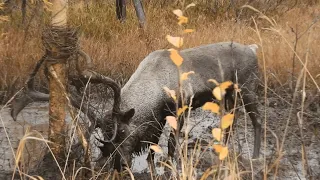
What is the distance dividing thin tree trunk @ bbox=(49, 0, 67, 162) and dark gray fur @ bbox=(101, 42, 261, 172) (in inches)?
15.4

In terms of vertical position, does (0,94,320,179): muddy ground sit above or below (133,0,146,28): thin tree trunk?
below

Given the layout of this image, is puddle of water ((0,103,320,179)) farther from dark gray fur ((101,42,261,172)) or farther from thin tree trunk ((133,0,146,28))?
thin tree trunk ((133,0,146,28))

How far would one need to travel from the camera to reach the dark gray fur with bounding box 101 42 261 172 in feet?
18.8

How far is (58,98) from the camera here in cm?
519

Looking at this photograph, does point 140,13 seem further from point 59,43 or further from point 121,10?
point 59,43

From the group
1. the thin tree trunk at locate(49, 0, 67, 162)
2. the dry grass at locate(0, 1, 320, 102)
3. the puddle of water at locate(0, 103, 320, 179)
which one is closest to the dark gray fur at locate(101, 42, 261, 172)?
the puddle of water at locate(0, 103, 320, 179)

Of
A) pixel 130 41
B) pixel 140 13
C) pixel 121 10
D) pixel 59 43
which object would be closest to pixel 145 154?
pixel 59 43

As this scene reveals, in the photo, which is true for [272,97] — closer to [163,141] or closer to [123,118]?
[163,141]

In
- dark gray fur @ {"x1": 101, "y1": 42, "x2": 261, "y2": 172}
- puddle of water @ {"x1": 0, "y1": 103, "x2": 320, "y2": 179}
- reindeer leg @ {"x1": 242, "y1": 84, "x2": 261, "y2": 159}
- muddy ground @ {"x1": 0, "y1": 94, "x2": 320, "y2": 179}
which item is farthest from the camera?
reindeer leg @ {"x1": 242, "y1": 84, "x2": 261, "y2": 159}

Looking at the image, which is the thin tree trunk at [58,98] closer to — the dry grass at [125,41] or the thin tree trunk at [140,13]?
the dry grass at [125,41]

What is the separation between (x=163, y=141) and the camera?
23.6ft

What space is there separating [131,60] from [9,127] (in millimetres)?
2557

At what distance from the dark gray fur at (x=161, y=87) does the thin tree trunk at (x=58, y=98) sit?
39 cm

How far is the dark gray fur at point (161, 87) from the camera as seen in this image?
5.73 metres
